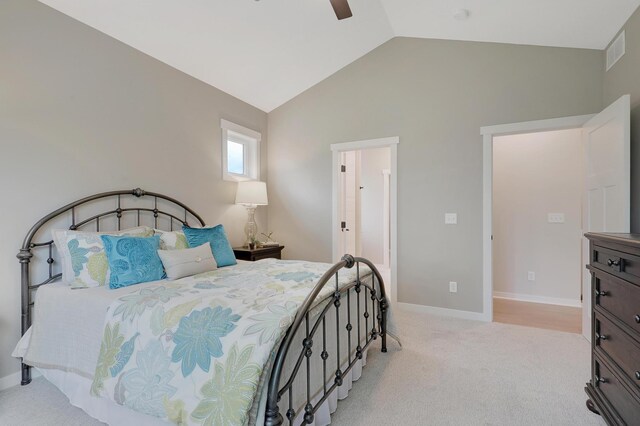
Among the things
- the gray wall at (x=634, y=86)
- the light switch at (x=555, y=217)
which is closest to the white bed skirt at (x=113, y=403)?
the gray wall at (x=634, y=86)

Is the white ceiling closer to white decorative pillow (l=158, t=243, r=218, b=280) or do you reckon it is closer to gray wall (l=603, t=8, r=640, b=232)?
gray wall (l=603, t=8, r=640, b=232)

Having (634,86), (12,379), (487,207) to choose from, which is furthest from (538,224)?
(12,379)

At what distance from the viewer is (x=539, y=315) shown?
12.0 feet

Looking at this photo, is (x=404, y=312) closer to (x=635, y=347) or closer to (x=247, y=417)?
(x=635, y=347)

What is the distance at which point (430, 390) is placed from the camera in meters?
2.11

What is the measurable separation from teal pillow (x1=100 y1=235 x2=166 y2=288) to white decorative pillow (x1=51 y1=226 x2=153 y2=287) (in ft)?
0.23

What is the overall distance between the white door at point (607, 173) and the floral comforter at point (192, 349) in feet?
7.61

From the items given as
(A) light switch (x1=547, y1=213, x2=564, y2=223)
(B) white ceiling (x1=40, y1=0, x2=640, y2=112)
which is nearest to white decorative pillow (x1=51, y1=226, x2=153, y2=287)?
(B) white ceiling (x1=40, y1=0, x2=640, y2=112)

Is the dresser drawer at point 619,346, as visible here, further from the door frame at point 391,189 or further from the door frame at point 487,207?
the door frame at point 391,189

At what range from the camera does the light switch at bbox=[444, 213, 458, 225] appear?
359 centimetres

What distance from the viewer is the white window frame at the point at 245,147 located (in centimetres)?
398

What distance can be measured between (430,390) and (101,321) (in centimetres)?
214

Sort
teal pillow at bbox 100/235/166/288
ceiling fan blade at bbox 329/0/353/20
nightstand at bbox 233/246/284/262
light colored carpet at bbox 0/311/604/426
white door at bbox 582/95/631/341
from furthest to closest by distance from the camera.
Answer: nightstand at bbox 233/246/284/262, white door at bbox 582/95/631/341, teal pillow at bbox 100/235/166/288, ceiling fan blade at bbox 329/0/353/20, light colored carpet at bbox 0/311/604/426

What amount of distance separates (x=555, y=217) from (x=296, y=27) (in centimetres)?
399
